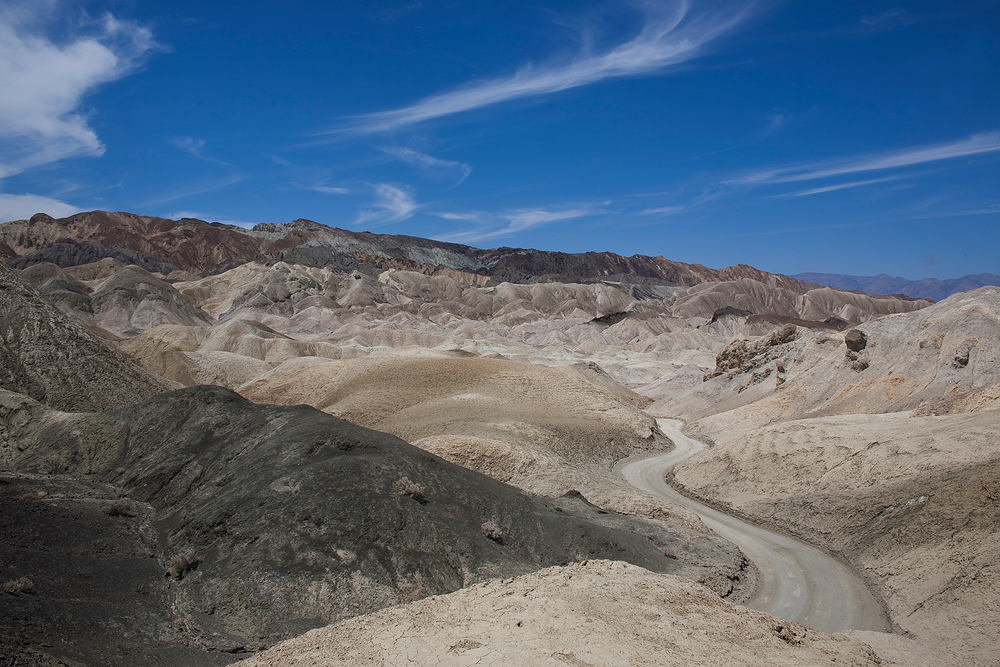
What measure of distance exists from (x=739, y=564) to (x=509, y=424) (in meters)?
14.9

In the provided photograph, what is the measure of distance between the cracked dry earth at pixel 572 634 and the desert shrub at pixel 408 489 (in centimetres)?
256

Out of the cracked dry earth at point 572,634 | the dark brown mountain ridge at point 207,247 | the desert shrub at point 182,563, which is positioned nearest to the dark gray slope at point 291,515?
the desert shrub at point 182,563

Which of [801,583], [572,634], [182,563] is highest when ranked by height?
[182,563]

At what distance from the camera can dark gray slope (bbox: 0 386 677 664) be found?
10109 millimetres

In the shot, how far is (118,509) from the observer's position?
39.6ft

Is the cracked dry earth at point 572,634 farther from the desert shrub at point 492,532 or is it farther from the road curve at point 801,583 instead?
the road curve at point 801,583

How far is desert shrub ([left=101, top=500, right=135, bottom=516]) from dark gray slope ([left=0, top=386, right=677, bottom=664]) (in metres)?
0.56

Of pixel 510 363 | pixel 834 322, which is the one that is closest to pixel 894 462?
pixel 510 363

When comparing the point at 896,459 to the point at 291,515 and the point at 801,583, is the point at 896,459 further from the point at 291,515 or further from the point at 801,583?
the point at 291,515

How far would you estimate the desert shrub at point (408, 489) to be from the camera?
1267cm

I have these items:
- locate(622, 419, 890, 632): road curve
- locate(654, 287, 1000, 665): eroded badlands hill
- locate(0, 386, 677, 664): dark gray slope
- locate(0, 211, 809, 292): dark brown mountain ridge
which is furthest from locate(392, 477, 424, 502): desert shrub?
locate(0, 211, 809, 292): dark brown mountain ridge

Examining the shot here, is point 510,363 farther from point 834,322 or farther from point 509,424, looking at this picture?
point 834,322

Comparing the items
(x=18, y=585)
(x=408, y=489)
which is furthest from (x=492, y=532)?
(x=18, y=585)

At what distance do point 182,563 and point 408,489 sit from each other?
4274 millimetres
